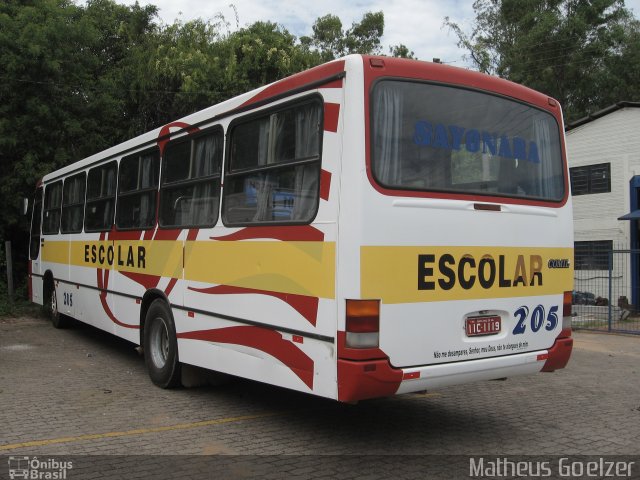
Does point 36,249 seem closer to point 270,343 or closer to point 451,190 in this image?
point 270,343

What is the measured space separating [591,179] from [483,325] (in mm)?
19219

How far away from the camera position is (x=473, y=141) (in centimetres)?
543

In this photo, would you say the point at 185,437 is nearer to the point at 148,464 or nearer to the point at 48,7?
the point at 148,464

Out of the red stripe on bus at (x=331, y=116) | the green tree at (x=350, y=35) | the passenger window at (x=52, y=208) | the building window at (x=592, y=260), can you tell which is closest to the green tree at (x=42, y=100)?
the passenger window at (x=52, y=208)

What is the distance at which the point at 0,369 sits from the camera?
8.59 metres

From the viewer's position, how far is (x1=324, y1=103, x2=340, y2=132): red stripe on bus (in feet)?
15.9

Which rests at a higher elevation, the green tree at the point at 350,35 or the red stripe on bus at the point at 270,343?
the green tree at the point at 350,35

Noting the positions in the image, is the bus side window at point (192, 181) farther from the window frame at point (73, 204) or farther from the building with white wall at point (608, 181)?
the building with white wall at point (608, 181)

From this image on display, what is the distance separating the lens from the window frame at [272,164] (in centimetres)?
499

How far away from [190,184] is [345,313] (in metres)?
3.00

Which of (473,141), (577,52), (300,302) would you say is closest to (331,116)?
(473,141)

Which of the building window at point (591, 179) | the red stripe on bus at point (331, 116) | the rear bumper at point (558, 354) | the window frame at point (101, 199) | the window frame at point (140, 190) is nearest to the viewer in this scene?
the red stripe on bus at point (331, 116)

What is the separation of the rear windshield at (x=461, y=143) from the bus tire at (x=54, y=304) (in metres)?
9.09

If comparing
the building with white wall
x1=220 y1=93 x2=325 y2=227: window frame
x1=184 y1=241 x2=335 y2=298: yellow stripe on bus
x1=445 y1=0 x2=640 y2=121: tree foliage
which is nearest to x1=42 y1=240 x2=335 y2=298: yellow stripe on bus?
x1=184 y1=241 x2=335 y2=298: yellow stripe on bus
